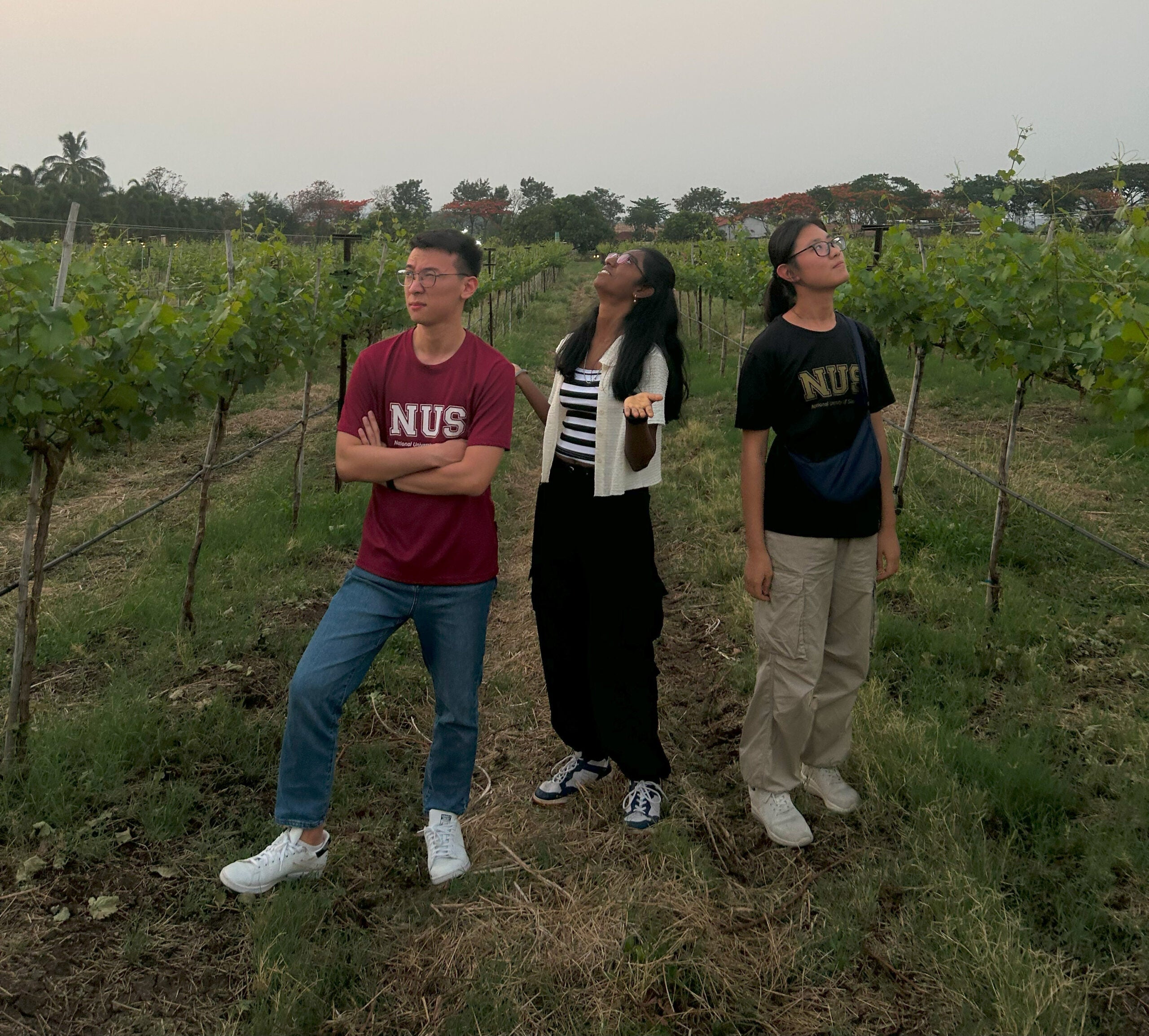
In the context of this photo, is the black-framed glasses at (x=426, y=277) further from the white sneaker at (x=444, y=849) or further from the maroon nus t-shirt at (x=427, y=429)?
the white sneaker at (x=444, y=849)

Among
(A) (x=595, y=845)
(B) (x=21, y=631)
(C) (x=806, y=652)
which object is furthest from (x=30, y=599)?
(C) (x=806, y=652)

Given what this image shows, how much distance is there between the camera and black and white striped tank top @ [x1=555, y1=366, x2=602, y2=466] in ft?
9.43

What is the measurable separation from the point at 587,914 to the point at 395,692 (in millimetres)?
→ 1813

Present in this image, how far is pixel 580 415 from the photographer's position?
Answer: 2.91 meters

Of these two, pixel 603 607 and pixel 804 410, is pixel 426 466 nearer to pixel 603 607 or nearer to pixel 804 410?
pixel 603 607

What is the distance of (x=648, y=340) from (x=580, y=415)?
325 mm

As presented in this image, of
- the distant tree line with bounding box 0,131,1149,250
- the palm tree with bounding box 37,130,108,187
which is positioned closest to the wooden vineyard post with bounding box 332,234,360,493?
the distant tree line with bounding box 0,131,1149,250

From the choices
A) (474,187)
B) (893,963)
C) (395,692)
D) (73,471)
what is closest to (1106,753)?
(893,963)

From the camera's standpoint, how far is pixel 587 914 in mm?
2650

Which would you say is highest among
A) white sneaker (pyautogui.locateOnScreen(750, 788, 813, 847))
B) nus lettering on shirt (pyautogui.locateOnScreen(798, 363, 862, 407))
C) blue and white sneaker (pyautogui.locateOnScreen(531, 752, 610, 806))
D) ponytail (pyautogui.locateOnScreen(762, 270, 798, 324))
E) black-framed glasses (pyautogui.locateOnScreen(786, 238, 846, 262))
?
black-framed glasses (pyautogui.locateOnScreen(786, 238, 846, 262))

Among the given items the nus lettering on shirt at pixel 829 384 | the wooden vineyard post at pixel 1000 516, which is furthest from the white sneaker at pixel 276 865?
the wooden vineyard post at pixel 1000 516

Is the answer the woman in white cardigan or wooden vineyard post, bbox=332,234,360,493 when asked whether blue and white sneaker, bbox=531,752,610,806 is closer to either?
the woman in white cardigan

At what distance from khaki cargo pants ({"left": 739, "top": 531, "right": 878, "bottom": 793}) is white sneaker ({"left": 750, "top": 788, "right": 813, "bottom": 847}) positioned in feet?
0.15

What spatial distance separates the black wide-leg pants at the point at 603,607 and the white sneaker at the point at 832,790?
1.80 ft
